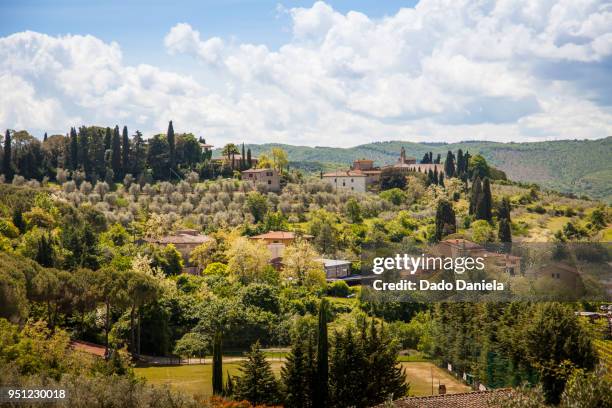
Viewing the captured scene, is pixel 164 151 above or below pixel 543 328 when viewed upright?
above

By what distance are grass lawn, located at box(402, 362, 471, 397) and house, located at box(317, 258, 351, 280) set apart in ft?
64.2

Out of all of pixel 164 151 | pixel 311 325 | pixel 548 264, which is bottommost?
pixel 311 325

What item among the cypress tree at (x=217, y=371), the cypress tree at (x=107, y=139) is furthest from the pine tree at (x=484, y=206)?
the cypress tree at (x=217, y=371)

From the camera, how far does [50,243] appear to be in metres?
49.2

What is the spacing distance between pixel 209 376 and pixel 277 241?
30.2 metres

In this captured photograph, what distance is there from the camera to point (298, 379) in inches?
1213

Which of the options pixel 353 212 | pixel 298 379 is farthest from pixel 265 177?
pixel 298 379

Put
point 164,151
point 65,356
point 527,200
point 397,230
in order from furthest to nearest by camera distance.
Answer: point 527,200 → point 164,151 → point 397,230 → point 65,356

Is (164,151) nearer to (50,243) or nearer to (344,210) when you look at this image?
(344,210)

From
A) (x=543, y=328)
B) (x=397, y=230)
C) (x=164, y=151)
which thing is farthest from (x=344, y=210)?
(x=543, y=328)

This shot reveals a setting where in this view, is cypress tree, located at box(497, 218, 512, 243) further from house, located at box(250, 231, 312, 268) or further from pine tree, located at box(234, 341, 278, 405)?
pine tree, located at box(234, 341, 278, 405)

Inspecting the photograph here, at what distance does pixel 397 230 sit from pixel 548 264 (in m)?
31.8

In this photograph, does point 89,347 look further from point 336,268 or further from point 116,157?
point 116,157

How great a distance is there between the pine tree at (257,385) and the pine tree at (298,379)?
2.64ft
